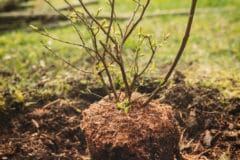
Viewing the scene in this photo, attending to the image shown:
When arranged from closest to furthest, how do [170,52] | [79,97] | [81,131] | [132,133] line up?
[132,133]
[81,131]
[79,97]
[170,52]

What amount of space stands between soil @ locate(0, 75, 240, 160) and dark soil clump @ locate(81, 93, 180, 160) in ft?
0.72

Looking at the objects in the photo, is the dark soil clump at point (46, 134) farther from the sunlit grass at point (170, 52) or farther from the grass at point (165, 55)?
the sunlit grass at point (170, 52)

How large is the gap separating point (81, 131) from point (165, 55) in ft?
6.23

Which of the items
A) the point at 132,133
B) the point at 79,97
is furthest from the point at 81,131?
the point at 132,133

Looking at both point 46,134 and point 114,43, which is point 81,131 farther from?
point 114,43

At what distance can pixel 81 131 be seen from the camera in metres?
3.51

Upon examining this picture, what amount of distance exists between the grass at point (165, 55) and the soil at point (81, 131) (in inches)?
Result: 9.1

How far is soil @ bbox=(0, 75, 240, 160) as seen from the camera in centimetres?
325

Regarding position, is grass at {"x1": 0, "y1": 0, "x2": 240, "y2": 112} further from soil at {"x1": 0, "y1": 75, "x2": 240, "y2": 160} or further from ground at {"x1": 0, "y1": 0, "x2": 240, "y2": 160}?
soil at {"x1": 0, "y1": 75, "x2": 240, "y2": 160}

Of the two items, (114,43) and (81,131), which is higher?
(114,43)

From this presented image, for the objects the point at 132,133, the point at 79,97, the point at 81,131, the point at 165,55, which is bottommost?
the point at 132,133

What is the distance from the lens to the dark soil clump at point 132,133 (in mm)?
2781

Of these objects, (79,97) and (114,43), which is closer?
(114,43)

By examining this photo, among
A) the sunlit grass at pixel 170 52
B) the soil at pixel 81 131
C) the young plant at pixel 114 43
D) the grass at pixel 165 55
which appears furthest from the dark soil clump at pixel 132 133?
the sunlit grass at pixel 170 52
